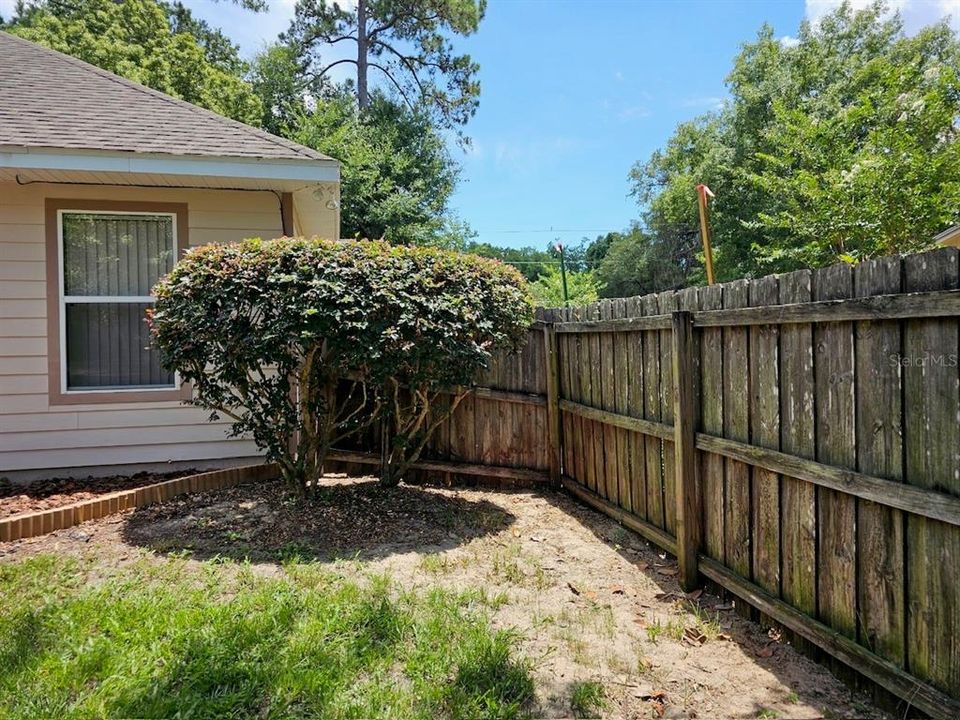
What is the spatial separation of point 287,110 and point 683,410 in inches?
861

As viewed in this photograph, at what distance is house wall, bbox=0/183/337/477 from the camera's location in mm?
5227

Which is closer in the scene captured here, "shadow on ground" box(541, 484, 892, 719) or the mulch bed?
"shadow on ground" box(541, 484, 892, 719)

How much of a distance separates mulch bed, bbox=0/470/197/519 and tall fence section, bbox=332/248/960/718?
13.6 feet

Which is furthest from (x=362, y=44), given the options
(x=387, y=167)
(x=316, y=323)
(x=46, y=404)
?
(x=316, y=323)

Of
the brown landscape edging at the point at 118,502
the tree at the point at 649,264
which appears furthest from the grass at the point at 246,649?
the tree at the point at 649,264

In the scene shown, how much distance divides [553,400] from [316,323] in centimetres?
231

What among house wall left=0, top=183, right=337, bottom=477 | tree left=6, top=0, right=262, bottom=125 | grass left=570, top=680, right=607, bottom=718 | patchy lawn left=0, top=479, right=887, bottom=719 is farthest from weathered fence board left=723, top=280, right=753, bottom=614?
tree left=6, top=0, right=262, bottom=125

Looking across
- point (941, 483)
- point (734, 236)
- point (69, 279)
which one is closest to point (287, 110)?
point (734, 236)

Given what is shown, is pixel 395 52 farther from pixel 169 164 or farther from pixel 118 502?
pixel 118 502

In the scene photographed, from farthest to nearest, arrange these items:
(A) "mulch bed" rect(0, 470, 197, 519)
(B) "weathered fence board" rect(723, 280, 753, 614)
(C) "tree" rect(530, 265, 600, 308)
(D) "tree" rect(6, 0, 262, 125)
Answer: (C) "tree" rect(530, 265, 600, 308), (D) "tree" rect(6, 0, 262, 125), (A) "mulch bed" rect(0, 470, 197, 519), (B) "weathered fence board" rect(723, 280, 753, 614)

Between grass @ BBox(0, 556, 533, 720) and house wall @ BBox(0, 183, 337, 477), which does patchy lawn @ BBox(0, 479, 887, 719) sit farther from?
house wall @ BBox(0, 183, 337, 477)

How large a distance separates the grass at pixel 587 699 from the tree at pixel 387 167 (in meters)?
15.2

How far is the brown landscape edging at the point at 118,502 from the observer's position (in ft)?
12.9

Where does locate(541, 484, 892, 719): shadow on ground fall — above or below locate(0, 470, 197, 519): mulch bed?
below
